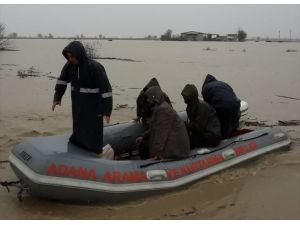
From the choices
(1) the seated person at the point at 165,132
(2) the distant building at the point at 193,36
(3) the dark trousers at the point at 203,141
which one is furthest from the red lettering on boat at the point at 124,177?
(2) the distant building at the point at 193,36

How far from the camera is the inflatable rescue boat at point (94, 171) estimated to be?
4344 mm

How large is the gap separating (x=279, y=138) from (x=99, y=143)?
2.67 m

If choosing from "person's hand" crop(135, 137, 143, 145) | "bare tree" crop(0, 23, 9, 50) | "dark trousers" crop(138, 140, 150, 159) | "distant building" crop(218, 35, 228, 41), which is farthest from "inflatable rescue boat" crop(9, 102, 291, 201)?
"distant building" crop(218, 35, 228, 41)

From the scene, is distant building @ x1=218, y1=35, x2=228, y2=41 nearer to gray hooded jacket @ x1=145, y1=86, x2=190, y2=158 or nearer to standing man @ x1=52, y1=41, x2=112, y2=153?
gray hooded jacket @ x1=145, y1=86, x2=190, y2=158

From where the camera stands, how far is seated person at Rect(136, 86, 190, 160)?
15.6 ft

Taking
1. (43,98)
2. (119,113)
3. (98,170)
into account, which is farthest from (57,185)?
(43,98)

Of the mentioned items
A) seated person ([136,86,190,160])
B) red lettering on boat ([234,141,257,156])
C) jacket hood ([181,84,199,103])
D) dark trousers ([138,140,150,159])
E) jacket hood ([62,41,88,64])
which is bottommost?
red lettering on boat ([234,141,257,156])

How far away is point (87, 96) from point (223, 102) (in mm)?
1756

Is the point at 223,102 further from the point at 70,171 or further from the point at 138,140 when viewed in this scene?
the point at 70,171

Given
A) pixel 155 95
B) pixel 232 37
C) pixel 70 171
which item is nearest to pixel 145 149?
pixel 155 95

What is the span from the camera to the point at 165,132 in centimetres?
476

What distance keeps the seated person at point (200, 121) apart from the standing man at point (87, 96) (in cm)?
103

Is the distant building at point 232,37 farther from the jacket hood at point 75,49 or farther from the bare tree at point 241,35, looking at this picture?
the jacket hood at point 75,49

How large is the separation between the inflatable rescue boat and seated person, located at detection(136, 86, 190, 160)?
0.11m
